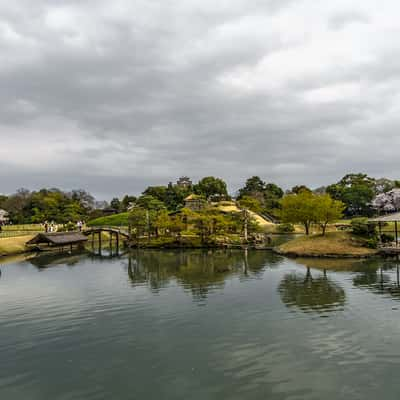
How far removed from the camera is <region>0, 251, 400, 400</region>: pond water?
9312 millimetres

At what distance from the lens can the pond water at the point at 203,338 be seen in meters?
9.31

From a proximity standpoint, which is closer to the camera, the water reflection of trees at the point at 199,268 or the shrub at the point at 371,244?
the water reflection of trees at the point at 199,268

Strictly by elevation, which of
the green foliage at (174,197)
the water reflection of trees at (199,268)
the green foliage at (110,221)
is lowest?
the water reflection of trees at (199,268)

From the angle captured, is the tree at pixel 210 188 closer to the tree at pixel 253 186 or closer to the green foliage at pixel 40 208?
the tree at pixel 253 186

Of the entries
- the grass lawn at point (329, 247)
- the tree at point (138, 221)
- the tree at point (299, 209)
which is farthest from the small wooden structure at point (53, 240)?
the tree at point (299, 209)

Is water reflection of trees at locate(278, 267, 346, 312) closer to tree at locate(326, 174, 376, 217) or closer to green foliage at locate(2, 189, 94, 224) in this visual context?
green foliage at locate(2, 189, 94, 224)

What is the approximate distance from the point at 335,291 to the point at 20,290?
2045cm

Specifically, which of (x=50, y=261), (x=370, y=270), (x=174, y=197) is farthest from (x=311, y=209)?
(x=174, y=197)

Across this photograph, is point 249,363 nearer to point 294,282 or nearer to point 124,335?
point 124,335

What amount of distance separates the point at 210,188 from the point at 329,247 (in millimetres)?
67452

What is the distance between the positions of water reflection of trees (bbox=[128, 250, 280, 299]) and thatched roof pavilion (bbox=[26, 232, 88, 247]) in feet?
46.3

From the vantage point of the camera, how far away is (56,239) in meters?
47.5

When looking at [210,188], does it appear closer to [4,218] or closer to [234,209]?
[234,209]

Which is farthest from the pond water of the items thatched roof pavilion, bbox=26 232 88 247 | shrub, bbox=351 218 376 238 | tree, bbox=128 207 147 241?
tree, bbox=128 207 147 241
